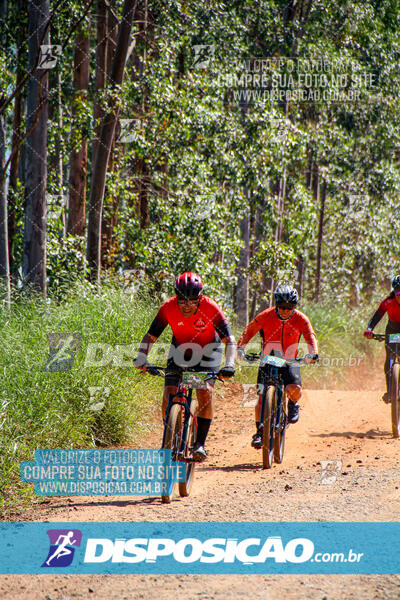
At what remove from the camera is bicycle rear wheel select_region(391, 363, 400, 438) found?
9.88 meters

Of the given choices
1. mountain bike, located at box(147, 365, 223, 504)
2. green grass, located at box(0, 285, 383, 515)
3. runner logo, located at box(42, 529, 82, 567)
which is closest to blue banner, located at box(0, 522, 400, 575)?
runner logo, located at box(42, 529, 82, 567)

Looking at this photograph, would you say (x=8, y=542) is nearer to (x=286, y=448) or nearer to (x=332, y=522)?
(x=332, y=522)

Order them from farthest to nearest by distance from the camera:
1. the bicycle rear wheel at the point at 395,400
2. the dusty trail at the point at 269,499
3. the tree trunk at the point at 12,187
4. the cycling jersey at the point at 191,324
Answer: the tree trunk at the point at 12,187, the bicycle rear wheel at the point at 395,400, the cycling jersey at the point at 191,324, the dusty trail at the point at 269,499

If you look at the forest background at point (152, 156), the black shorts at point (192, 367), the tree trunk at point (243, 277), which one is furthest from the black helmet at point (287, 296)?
the tree trunk at point (243, 277)

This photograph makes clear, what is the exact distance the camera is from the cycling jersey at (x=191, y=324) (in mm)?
7207

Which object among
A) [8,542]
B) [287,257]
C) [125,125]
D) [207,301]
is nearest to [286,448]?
[207,301]

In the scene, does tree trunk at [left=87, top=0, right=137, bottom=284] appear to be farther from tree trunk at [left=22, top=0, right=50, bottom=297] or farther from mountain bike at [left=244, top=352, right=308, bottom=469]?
mountain bike at [left=244, top=352, right=308, bottom=469]

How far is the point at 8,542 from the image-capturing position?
221 inches

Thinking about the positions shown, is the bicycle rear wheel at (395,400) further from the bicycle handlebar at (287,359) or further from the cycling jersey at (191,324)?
the cycling jersey at (191,324)

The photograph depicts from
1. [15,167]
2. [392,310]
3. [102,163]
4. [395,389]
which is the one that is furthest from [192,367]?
[15,167]

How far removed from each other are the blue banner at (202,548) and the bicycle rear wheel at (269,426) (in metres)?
2.06

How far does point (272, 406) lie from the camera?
7957mm

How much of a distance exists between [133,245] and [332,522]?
10.3 metres

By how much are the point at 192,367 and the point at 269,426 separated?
1.40m
